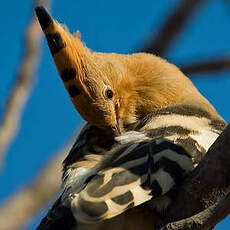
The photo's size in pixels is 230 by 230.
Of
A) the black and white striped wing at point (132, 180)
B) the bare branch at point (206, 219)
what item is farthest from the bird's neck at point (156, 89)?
the bare branch at point (206, 219)

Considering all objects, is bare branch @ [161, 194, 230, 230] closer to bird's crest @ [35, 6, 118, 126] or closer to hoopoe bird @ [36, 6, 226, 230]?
hoopoe bird @ [36, 6, 226, 230]

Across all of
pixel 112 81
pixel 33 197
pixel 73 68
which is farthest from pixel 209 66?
pixel 73 68

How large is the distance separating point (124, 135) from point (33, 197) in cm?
277

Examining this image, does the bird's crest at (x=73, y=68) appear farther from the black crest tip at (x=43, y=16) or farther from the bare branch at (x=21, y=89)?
the bare branch at (x=21, y=89)

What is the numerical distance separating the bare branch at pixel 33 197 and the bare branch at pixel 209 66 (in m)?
1.48

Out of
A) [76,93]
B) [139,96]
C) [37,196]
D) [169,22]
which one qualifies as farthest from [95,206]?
[169,22]

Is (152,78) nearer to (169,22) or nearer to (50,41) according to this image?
(50,41)

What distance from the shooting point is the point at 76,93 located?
13.8 ft

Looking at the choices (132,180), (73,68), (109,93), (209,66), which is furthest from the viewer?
(209,66)

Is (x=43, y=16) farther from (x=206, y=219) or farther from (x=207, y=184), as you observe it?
(x=206, y=219)

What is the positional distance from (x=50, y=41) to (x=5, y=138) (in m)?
1.67

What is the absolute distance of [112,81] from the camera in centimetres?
451

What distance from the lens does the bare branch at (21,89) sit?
18.3 feet

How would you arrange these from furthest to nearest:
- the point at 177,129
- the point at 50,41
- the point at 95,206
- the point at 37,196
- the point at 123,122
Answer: the point at 37,196 < the point at 123,122 < the point at 50,41 < the point at 177,129 < the point at 95,206
